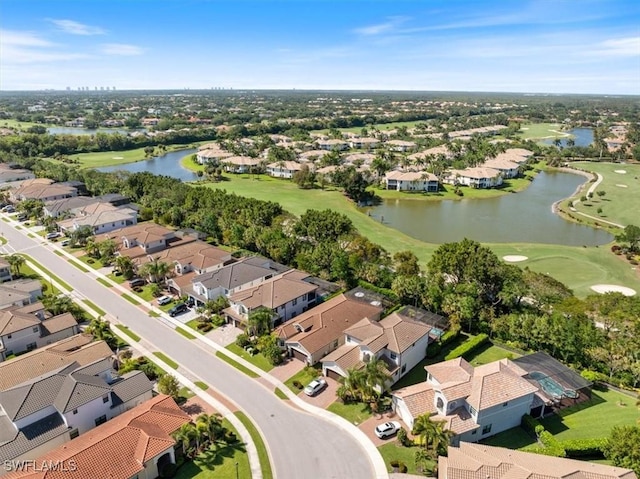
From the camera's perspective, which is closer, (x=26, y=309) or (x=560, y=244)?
(x=26, y=309)

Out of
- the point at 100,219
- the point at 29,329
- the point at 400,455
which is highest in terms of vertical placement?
the point at 100,219

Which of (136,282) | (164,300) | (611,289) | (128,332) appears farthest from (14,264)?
(611,289)

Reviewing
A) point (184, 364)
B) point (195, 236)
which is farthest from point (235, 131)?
point (184, 364)

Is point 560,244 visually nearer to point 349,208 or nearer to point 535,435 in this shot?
point 349,208

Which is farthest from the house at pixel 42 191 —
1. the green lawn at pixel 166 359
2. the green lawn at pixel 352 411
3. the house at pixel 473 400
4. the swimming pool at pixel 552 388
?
the swimming pool at pixel 552 388

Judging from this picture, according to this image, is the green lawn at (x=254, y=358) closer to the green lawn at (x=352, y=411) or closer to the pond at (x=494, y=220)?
the green lawn at (x=352, y=411)

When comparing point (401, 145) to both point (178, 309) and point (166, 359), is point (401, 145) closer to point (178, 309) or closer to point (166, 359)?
point (178, 309)
